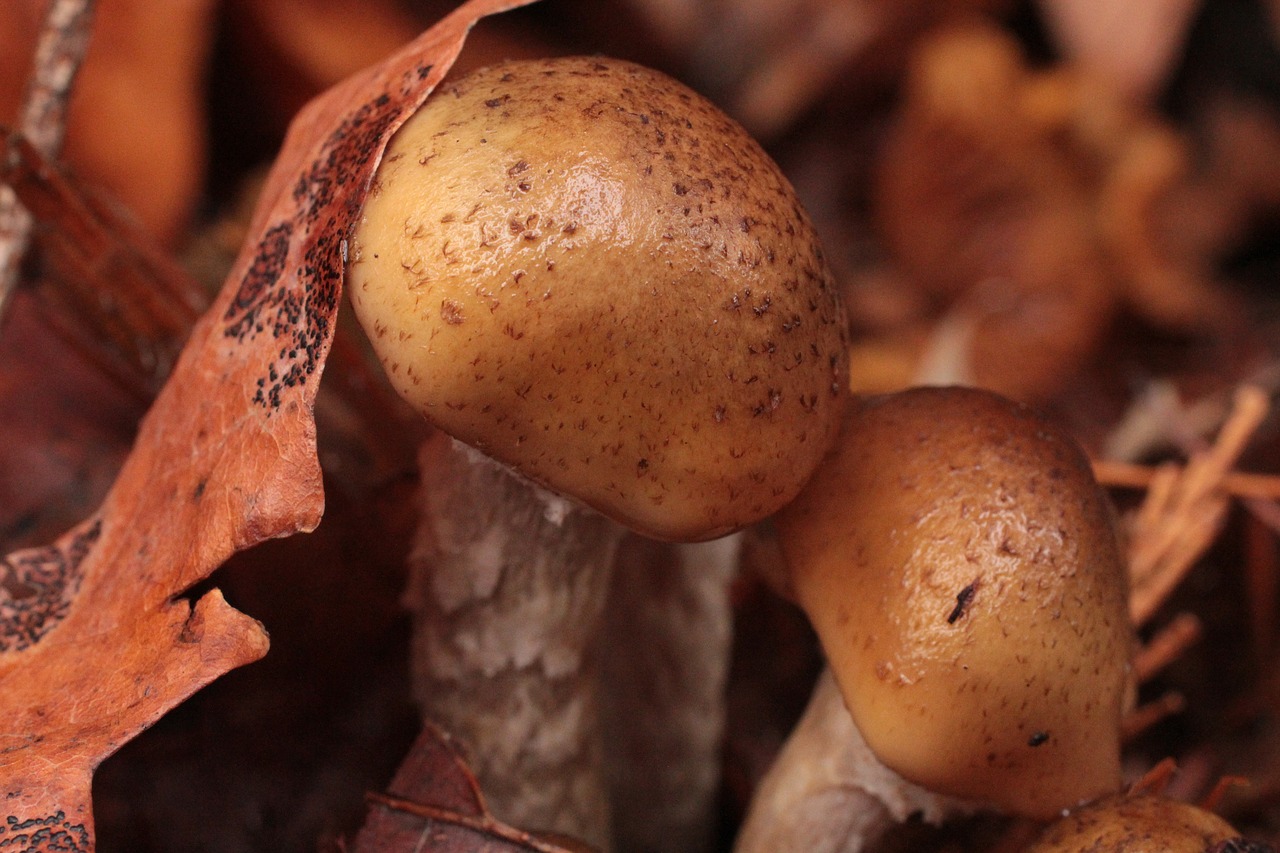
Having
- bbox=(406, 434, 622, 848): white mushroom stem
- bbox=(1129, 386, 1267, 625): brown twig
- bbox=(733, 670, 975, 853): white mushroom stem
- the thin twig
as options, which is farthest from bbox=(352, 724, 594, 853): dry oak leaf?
bbox=(1129, 386, 1267, 625): brown twig

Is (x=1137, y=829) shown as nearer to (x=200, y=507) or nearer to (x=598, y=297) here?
(x=598, y=297)

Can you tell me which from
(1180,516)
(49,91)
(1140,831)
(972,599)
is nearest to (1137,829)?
(1140,831)

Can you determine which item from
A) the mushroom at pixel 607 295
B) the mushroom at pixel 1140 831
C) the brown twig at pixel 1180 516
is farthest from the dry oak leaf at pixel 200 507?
the brown twig at pixel 1180 516

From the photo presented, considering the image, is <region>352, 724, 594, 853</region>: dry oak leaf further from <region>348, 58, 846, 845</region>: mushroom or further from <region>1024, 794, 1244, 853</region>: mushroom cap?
<region>1024, 794, 1244, 853</region>: mushroom cap

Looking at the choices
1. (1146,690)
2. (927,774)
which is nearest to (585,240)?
(927,774)

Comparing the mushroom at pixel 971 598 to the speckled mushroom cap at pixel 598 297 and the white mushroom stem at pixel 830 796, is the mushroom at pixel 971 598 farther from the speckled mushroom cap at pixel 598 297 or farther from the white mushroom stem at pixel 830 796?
the speckled mushroom cap at pixel 598 297

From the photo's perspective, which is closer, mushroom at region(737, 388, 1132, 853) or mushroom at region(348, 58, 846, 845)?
mushroom at region(348, 58, 846, 845)
